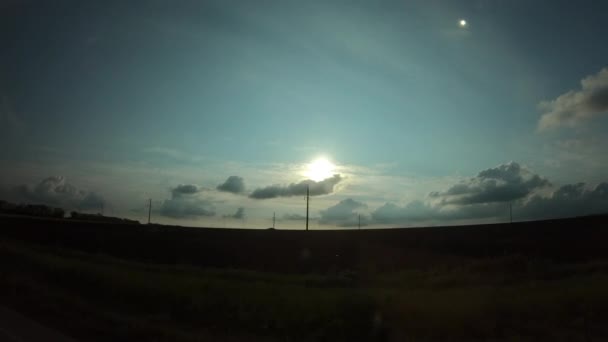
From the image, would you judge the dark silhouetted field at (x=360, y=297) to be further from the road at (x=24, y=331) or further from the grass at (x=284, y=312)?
the road at (x=24, y=331)

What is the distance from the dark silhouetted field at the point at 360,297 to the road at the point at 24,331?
0.56 m

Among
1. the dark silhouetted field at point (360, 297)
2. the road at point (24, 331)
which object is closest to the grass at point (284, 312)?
the dark silhouetted field at point (360, 297)

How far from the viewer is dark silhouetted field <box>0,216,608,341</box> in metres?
11.3

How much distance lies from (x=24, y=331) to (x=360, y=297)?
957cm

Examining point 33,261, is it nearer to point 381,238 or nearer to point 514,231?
point 381,238

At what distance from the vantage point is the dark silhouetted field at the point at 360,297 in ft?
36.9

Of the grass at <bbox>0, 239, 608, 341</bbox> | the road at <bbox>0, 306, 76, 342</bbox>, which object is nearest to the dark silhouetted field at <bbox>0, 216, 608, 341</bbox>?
the grass at <bbox>0, 239, 608, 341</bbox>

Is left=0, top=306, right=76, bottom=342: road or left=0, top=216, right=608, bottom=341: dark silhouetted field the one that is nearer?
left=0, top=306, right=76, bottom=342: road

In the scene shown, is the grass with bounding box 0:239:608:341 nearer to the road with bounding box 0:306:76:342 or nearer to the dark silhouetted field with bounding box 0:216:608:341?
the dark silhouetted field with bounding box 0:216:608:341

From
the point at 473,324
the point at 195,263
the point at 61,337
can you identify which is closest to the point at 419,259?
the point at 195,263

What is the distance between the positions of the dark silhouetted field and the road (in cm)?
56

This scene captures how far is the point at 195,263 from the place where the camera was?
36844 mm

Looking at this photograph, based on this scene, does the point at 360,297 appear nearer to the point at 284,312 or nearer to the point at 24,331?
the point at 284,312

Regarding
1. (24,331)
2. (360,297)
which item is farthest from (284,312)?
(24,331)
